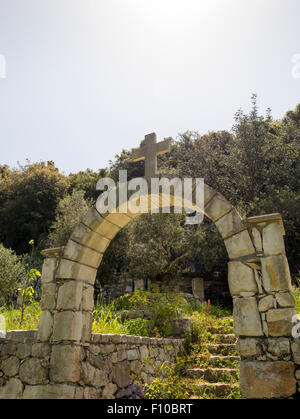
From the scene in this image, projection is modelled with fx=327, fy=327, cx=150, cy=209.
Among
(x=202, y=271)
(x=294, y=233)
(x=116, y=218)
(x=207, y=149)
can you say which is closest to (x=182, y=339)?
(x=116, y=218)

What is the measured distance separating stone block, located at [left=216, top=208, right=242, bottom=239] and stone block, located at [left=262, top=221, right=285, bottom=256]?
0.92 ft

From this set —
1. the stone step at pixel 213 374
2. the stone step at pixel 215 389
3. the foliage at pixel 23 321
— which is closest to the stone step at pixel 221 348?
the stone step at pixel 213 374

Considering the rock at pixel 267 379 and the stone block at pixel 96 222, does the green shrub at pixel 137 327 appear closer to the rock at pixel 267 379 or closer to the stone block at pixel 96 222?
the stone block at pixel 96 222

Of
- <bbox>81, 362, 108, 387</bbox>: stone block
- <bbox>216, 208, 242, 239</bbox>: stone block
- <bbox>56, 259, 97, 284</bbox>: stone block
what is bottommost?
<bbox>81, 362, 108, 387</bbox>: stone block

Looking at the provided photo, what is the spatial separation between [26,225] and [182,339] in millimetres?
13561

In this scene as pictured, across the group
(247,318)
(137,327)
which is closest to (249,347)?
(247,318)

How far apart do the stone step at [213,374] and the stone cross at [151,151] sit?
3.38 meters

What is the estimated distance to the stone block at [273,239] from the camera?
10.7ft

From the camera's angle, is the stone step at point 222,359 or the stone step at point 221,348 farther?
the stone step at point 221,348

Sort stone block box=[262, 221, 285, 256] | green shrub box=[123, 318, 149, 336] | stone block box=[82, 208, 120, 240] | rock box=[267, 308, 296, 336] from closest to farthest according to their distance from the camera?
rock box=[267, 308, 296, 336], stone block box=[262, 221, 285, 256], stone block box=[82, 208, 120, 240], green shrub box=[123, 318, 149, 336]

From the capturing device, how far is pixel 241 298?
329 centimetres

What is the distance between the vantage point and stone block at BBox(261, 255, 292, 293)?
314cm

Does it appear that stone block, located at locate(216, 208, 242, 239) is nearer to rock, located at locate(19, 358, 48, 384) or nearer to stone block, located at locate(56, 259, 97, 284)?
stone block, located at locate(56, 259, 97, 284)

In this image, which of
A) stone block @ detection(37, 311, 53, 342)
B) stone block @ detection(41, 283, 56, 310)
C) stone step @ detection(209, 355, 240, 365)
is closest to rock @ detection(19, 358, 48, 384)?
stone block @ detection(37, 311, 53, 342)
